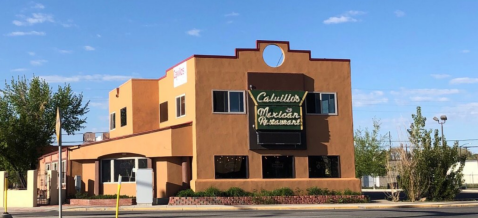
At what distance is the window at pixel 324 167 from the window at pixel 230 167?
4223 mm

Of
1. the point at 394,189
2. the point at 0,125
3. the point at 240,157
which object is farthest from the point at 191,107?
the point at 0,125

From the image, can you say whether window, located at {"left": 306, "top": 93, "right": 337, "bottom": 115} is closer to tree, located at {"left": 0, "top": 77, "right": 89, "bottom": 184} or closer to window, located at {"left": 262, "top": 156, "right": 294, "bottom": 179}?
window, located at {"left": 262, "top": 156, "right": 294, "bottom": 179}

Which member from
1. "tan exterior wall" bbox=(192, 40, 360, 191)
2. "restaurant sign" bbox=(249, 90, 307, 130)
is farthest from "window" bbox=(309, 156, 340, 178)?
"restaurant sign" bbox=(249, 90, 307, 130)

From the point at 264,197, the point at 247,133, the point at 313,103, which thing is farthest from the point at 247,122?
the point at 264,197

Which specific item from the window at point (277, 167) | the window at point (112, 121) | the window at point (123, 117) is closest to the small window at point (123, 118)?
the window at point (123, 117)

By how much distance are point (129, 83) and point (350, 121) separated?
50.7ft

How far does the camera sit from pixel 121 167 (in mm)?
36031

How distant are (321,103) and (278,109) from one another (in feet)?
10.4

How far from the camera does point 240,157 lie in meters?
34.0

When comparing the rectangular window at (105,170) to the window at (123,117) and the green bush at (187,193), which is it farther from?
the green bush at (187,193)

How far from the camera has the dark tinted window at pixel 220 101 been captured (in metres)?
34.2

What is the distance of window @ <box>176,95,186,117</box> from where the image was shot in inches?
1400

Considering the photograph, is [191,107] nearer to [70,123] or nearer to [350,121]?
[350,121]

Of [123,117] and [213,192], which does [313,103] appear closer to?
[213,192]
